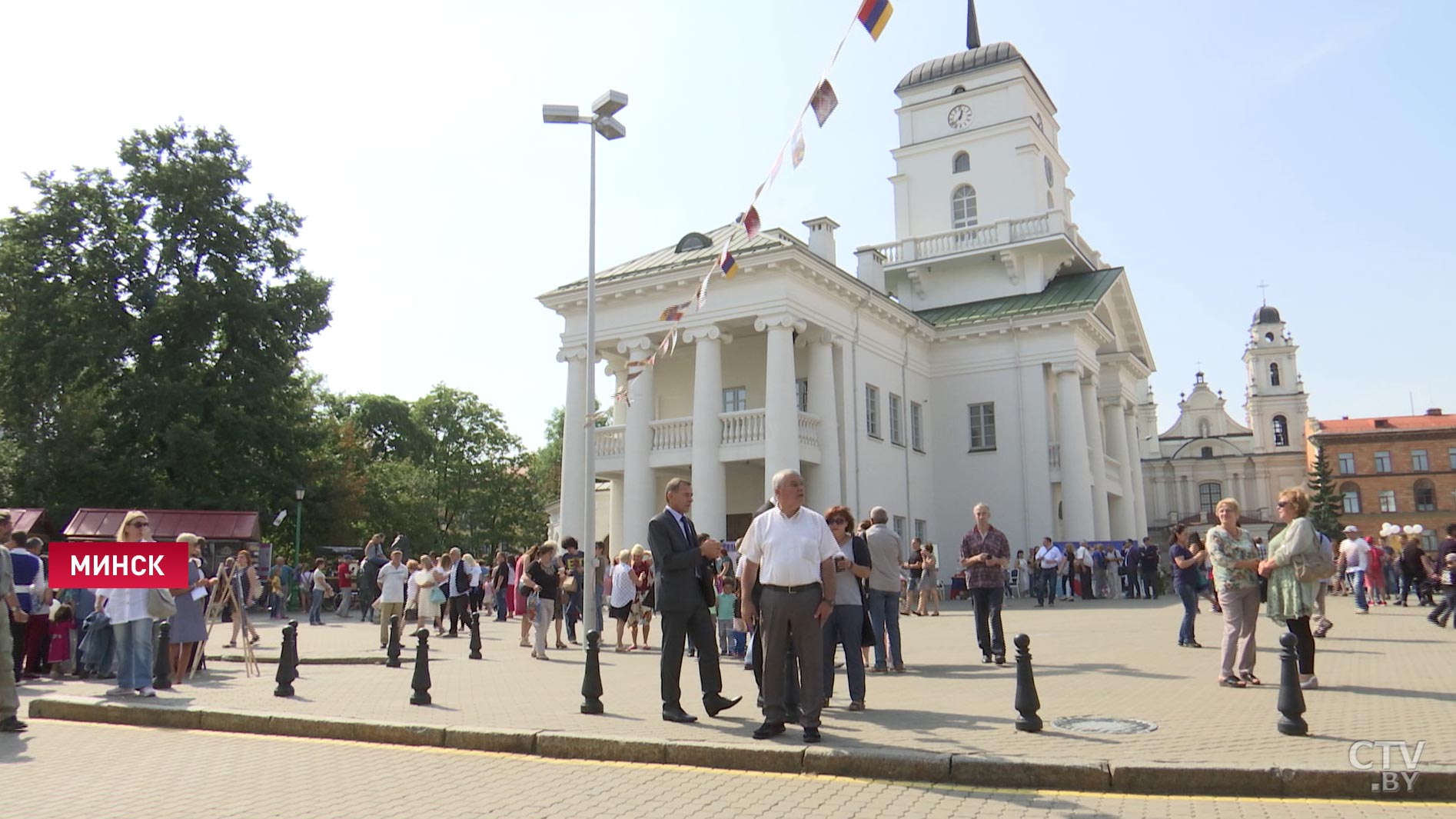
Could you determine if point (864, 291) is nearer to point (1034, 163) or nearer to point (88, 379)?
point (1034, 163)

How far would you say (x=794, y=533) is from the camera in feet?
25.7

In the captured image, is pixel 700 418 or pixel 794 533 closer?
pixel 794 533

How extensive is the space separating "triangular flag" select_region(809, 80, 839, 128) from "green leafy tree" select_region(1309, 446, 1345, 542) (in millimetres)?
82658

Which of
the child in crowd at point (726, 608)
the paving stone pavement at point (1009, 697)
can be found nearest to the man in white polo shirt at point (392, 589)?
the paving stone pavement at point (1009, 697)

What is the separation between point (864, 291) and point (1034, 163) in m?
12.5

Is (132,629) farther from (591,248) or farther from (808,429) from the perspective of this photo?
(808,429)

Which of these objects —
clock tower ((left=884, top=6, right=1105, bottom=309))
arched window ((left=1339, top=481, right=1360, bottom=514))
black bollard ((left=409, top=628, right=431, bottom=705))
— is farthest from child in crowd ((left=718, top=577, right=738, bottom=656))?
arched window ((left=1339, top=481, right=1360, bottom=514))

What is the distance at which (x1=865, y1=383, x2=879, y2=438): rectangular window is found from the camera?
1319 inches

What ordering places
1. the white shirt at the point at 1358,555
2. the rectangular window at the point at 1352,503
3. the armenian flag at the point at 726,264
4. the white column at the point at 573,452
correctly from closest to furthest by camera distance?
1. the armenian flag at the point at 726,264
2. the white shirt at the point at 1358,555
3. the white column at the point at 573,452
4. the rectangular window at the point at 1352,503

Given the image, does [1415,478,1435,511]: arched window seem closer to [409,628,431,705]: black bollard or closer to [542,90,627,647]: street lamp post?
[542,90,627,647]: street lamp post

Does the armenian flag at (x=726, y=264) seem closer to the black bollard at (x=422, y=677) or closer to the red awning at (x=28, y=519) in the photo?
the black bollard at (x=422, y=677)

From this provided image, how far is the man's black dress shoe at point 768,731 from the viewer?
7.71 meters

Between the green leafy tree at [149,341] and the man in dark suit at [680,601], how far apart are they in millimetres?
30890

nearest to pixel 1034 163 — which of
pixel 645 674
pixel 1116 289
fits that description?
pixel 1116 289
